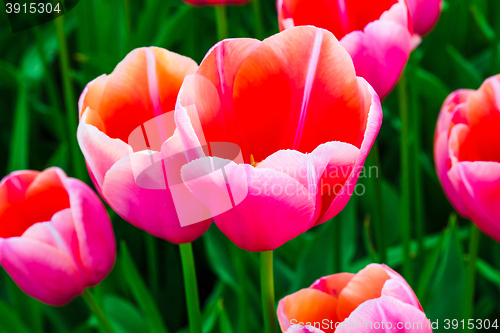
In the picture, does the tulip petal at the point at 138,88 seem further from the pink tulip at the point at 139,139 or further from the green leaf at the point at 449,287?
the green leaf at the point at 449,287

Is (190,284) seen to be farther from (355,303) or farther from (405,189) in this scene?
(405,189)

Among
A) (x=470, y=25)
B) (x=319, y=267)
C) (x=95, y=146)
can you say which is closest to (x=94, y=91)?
(x=95, y=146)

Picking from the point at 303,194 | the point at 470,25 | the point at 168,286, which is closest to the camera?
the point at 303,194

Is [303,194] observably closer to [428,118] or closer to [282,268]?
[282,268]

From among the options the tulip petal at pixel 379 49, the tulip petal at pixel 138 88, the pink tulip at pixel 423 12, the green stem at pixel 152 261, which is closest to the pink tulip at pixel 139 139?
the tulip petal at pixel 138 88

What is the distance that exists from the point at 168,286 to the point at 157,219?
0.54 m

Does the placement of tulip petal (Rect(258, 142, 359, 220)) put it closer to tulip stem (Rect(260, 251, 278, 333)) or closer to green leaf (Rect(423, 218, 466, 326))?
tulip stem (Rect(260, 251, 278, 333))

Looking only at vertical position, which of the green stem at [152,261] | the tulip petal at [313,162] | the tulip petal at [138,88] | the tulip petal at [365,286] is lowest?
the green stem at [152,261]

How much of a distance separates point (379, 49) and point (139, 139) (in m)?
0.17

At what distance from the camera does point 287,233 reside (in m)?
0.26

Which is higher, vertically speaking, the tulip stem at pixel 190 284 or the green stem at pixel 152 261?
the tulip stem at pixel 190 284

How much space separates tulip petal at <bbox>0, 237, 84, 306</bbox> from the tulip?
154mm

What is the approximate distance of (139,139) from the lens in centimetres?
30

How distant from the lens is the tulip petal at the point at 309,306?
0.28 m
